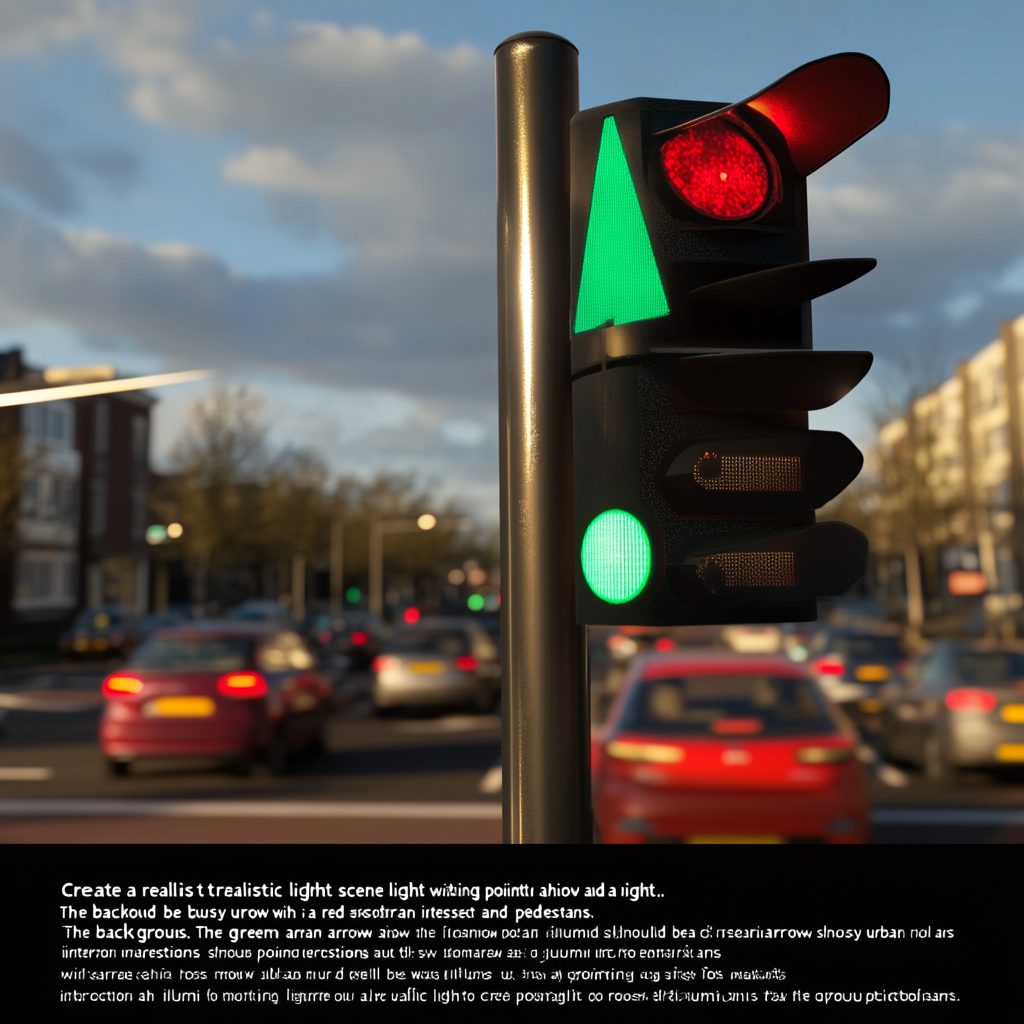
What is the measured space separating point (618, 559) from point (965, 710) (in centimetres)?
1103

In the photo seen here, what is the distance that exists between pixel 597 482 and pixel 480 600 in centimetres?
5807

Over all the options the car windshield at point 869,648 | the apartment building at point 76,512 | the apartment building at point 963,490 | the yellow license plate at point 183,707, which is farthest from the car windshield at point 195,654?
the apartment building at point 963,490

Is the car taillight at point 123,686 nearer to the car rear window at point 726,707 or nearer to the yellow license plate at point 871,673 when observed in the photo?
the car rear window at point 726,707

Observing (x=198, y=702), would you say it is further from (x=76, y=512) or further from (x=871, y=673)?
(x=76, y=512)

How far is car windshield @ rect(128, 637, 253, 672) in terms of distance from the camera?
13078 millimetres

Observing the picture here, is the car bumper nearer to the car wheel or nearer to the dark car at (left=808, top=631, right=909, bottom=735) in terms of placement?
the car wheel

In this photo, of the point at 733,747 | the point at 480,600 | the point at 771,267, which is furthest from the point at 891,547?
the point at 771,267

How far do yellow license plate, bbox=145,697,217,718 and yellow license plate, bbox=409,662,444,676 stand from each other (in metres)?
7.83

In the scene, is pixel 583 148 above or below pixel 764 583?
above

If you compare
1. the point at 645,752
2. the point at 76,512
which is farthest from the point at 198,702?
the point at 76,512
